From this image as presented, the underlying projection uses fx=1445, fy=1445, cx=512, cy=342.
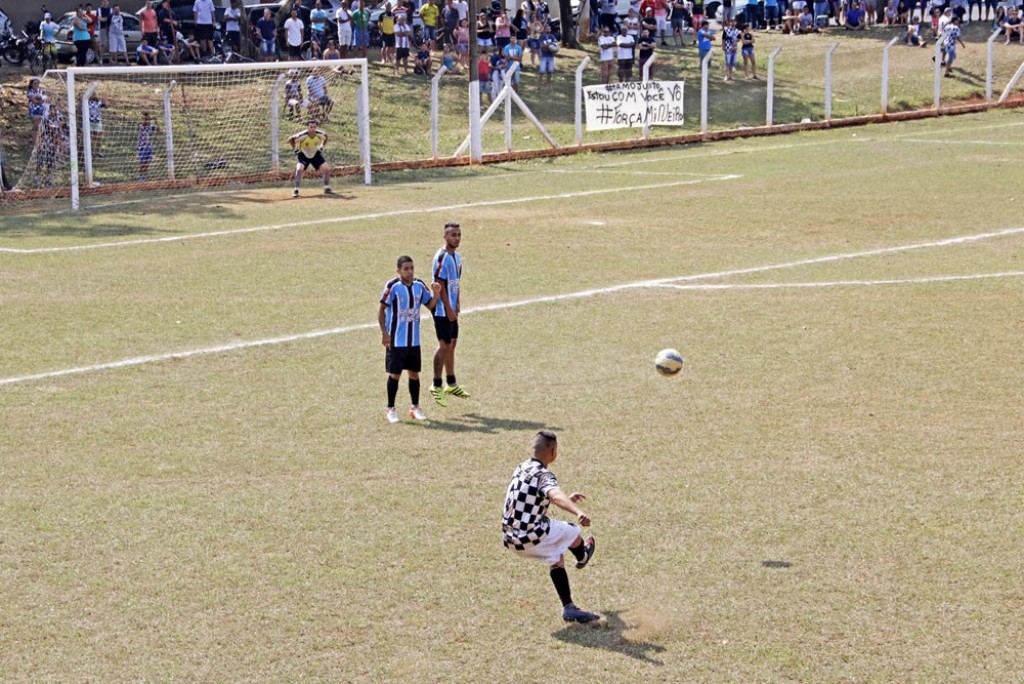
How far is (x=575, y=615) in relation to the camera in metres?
8.64

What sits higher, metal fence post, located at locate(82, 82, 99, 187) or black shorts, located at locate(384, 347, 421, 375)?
metal fence post, located at locate(82, 82, 99, 187)

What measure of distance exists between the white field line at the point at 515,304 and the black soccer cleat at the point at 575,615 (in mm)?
8453

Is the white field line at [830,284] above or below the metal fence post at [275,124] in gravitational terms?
below

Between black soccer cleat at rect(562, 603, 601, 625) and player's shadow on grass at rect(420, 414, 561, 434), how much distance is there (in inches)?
175

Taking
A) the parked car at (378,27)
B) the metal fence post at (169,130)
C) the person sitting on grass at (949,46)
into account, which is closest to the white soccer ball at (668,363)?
the metal fence post at (169,130)

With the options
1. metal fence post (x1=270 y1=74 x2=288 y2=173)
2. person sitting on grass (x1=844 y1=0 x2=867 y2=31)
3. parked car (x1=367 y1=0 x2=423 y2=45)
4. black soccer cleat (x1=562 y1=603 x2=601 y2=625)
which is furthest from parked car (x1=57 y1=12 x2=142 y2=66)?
black soccer cleat (x1=562 y1=603 x2=601 y2=625)

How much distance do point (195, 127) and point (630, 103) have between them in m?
11.5

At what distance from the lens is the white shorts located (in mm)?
8539

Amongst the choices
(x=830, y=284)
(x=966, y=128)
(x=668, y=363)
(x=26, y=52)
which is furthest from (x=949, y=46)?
(x=668, y=363)

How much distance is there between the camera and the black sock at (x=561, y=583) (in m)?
8.62

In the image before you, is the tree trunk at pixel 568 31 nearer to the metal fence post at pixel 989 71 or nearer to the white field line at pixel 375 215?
the metal fence post at pixel 989 71

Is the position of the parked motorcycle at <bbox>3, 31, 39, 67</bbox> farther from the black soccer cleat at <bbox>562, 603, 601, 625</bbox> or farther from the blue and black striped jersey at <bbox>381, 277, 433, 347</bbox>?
the black soccer cleat at <bbox>562, 603, 601, 625</bbox>

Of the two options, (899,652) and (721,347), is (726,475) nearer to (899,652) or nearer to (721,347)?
(899,652)

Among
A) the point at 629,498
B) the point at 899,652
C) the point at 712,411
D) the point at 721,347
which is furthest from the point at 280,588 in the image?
the point at 721,347
